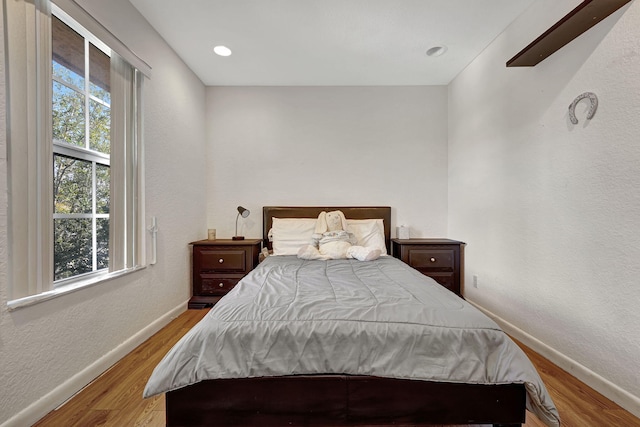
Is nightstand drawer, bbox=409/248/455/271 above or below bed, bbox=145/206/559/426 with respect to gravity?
above

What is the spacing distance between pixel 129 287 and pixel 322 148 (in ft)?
7.82

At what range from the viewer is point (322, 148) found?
3.26 metres

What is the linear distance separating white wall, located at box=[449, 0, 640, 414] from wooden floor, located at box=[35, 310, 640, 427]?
111 mm

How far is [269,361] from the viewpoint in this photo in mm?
1140

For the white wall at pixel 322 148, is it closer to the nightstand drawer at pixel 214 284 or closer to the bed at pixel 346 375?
the nightstand drawer at pixel 214 284

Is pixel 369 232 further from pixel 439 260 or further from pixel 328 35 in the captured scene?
pixel 328 35

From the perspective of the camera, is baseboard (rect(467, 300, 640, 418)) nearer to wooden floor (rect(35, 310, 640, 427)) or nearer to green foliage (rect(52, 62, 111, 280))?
wooden floor (rect(35, 310, 640, 427))

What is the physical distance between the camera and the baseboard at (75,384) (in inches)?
48.5

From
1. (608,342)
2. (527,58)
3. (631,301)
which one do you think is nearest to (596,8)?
(527,58)

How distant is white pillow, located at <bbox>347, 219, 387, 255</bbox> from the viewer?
2.88 m

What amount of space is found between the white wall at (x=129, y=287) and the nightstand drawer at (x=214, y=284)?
0.61 feet

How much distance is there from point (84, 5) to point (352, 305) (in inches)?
92.5

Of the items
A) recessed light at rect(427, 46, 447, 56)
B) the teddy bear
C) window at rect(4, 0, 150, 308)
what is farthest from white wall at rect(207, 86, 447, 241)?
window at rect(4, 0, 150, 308)

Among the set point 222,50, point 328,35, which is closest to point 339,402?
point 328,35
